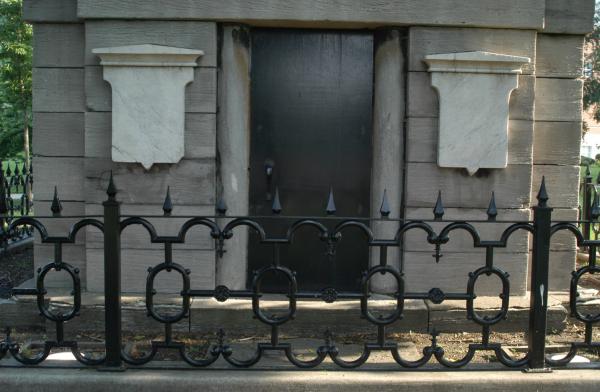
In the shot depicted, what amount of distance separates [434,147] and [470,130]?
33cm

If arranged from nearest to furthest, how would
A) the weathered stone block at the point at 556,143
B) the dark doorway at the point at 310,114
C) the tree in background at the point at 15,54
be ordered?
the weathered stone block at the point at 556,143
the dark doorway at the point at 310,114
the tree in background at the point at 15,54

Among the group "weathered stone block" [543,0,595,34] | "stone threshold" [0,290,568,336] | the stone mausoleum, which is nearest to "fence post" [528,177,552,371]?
"stone threshold" [0,290,568,336]

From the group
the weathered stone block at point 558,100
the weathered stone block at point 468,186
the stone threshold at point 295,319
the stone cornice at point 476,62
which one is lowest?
the stone threshold at point 295,319

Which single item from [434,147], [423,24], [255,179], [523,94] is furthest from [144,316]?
[523,94]

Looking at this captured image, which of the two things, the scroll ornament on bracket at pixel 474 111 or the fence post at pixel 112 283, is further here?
the scroll ornament on bracket at pixel 474 111

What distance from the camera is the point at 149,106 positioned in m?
5.30

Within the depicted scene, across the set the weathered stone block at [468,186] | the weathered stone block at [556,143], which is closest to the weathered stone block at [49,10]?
the weathered stone block at [468,186]

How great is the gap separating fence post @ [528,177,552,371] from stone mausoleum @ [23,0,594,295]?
1.77 meters

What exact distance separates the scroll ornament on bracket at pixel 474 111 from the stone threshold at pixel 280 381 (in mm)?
2205

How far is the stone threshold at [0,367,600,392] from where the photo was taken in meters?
3.53

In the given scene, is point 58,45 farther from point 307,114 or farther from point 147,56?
point 307,114

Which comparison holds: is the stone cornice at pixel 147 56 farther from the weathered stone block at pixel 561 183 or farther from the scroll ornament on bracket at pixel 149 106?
the weathered stone block at pixel 561 183

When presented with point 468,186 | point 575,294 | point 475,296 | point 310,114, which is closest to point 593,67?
point 468,186

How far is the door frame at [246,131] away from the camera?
217 inches
